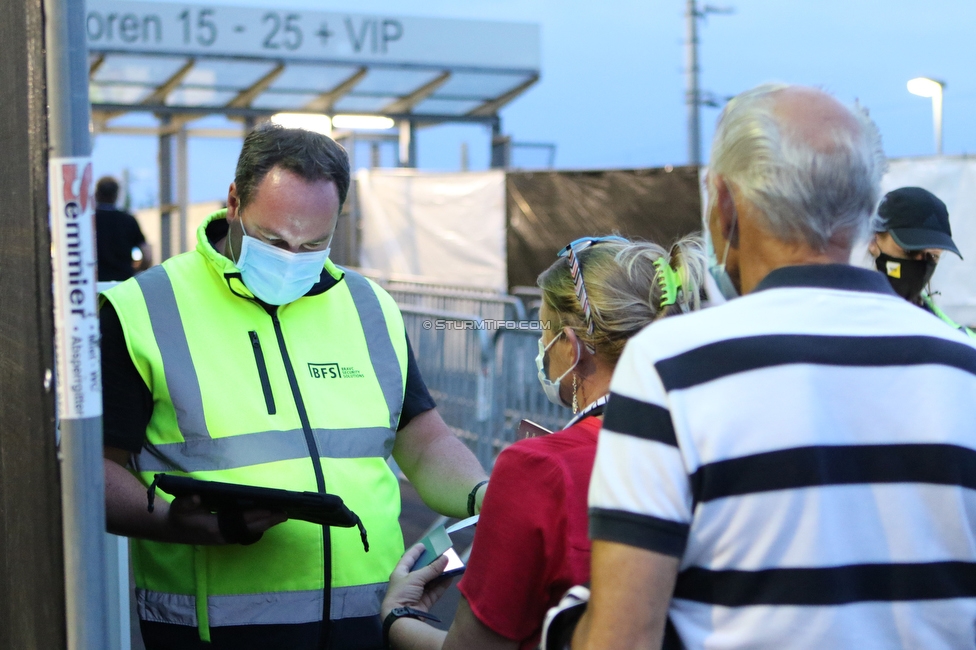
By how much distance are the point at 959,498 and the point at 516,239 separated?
34.6 feet

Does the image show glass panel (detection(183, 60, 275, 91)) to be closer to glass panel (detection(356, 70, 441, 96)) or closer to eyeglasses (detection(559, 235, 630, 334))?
glass panel (detection(356, 70, 441, 96))

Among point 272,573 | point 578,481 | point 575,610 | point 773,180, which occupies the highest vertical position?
point 773,180

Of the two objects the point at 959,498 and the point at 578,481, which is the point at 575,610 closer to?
the point at 578,481

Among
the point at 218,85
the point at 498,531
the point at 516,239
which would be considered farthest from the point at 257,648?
the point at 218,85

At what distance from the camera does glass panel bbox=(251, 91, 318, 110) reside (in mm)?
15805

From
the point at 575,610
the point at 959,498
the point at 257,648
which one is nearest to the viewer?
the point at 959,498

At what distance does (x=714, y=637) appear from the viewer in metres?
1.39

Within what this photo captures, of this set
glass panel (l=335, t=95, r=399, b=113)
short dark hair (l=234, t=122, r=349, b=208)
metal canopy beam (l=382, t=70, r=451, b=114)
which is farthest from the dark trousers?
glass panel (l=335, t=95, r=399, b=113)

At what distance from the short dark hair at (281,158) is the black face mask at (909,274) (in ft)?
6.55

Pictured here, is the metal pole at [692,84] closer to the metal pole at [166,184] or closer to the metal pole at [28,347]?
Answer: the metal pole at [166,184]

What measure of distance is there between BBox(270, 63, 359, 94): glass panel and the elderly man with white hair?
1403 cm

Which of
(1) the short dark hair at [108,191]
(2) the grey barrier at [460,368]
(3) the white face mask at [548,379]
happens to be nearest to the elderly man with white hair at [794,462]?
(3) the white face mask at [548,379]

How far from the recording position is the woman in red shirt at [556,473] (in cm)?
176

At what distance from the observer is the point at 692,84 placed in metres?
19.3
